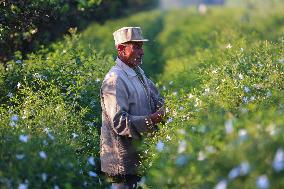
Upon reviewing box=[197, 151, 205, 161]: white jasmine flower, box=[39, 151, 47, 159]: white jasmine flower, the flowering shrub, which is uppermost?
box=[197, 151, 205, 161]: white jasmine flower

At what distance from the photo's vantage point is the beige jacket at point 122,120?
577 centimetres

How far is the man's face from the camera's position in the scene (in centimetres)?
608

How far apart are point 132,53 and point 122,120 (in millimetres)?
773

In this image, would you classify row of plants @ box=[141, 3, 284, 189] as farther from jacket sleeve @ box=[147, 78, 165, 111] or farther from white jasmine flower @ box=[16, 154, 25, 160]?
white jasmine flower @ box=[16, 154, 25, 160]

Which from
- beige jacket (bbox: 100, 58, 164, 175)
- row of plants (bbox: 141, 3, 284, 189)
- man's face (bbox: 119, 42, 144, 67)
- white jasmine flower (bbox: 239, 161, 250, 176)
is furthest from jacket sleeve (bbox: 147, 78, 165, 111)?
white jasmine flower (bbox: 239, 161, 250, 176)

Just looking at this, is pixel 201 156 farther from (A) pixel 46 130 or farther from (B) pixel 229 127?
(A) pixel 46 130

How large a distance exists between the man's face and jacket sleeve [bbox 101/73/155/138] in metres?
0.31

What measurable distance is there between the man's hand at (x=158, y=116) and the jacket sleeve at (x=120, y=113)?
6 cm

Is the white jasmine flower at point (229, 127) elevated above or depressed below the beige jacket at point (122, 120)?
above

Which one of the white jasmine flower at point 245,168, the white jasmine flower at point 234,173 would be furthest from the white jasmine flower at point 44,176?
the white jasmine flower at point 245,168

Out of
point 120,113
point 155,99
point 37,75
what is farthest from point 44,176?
point 37,75

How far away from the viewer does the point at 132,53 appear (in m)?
6.11

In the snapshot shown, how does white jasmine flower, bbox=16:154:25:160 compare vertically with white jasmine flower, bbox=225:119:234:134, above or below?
below

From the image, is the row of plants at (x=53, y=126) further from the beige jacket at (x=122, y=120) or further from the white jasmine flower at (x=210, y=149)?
the white jasmine flower at (x=210, y=149)
